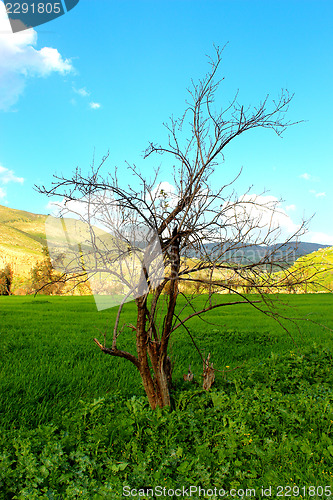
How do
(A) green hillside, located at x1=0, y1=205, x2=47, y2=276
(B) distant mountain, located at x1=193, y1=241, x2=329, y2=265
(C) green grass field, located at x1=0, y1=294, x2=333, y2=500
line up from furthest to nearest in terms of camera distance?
(A) green hillside, located at x1=0, y1=205, x2=47, y2=276, (B) distant mountain, located at x1=193, y1=241, x2=329, y2=265, (C) green grass field, located at x1=0, y1=294, x2=333, y2=500

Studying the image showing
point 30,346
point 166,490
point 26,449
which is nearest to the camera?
point 166,490

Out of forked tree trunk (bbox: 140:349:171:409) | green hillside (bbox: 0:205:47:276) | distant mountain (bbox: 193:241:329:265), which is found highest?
green hillside (bbox: 0:205:47:276)

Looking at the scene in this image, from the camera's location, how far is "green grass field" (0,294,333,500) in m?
3.05

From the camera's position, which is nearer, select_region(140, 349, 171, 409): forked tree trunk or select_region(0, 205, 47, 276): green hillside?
select_region(140, 349, 171, 409): forked tree trunk

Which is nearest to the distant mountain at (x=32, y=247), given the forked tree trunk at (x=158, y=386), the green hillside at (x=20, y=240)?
the green hillside at (x=20, y=240)

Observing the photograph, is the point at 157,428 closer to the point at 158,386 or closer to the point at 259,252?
the point at 158,386

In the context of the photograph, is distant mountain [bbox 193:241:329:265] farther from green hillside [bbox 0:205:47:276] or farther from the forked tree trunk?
green hillside [bbox 0:205:47:276]

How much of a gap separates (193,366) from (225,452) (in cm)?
337

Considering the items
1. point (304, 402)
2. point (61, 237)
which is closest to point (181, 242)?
point (61, 237)

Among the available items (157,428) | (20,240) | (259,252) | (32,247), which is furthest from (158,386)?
(20,240)

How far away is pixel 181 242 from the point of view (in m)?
4.16

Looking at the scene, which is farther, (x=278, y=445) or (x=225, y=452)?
(x=278, y=445)

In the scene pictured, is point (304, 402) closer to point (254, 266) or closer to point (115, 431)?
point (254, 266)

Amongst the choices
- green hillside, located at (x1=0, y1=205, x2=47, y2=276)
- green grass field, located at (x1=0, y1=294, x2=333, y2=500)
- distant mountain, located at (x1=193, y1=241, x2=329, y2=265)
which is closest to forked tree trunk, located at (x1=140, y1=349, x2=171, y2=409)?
green grass field, located at (x1=0, y1=294, x2=333, y2=500)
